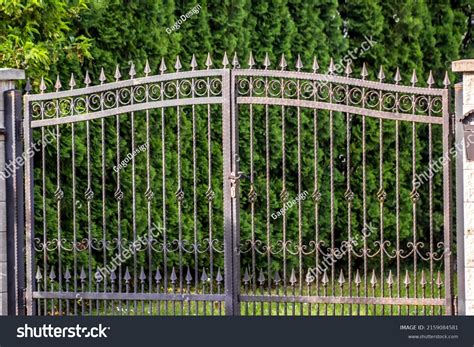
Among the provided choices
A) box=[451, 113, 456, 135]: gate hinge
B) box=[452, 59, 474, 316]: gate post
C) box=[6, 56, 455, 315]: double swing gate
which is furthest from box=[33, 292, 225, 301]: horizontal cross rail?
box=[451, 113, 456, 135]: gate hinge

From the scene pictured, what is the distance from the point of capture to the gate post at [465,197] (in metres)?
6.76

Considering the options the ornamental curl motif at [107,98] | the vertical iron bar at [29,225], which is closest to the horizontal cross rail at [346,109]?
the ornamental curl motif at [107,98]

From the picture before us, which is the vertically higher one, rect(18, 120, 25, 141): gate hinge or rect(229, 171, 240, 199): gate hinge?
rect(18, 120, 25, 141): gate hinge

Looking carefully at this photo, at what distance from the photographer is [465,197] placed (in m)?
6.81

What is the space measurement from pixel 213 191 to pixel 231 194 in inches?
87.5

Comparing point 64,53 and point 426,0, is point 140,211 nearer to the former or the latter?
point 64,53

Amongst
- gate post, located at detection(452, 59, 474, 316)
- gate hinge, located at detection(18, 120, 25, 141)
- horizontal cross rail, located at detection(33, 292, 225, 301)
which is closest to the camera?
gate post, located at detection(452, 59, 474, 316)

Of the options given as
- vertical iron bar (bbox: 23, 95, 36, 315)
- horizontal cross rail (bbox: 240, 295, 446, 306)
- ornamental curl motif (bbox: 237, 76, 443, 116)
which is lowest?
horizontal cross rail (bbox: 240, 295, 446, 306)

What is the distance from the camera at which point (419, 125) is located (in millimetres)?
11234

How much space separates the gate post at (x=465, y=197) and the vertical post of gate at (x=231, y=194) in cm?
147

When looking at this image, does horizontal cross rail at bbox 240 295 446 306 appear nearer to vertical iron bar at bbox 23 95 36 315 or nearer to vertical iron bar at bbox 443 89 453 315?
vertical iron bar at bbox 443 89 453 315

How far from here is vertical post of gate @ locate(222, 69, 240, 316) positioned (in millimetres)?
7281

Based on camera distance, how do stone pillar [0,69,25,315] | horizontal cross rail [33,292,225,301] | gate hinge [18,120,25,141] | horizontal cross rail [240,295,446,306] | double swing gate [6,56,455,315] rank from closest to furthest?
1. horizontal cross rail [240,295,446,306]
2. double swing gate [6,56,455,315]
3. horizontal cross rail [33,292,225,301]
4. stone pillar [0,69,25,315]
5. gate hinge [18,120,25,141]

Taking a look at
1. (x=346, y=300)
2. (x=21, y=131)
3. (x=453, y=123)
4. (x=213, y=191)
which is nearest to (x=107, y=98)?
(x=21, y=131)
